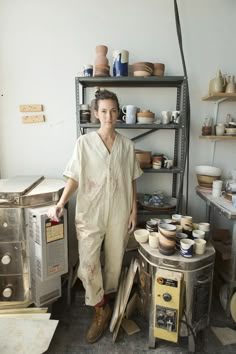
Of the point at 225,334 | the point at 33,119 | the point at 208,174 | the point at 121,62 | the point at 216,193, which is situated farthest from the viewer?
the point at 33,119

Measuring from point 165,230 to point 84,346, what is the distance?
0.80 meters

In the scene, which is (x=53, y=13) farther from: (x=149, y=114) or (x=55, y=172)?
(x=55, y=172)

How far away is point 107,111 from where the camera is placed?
132 centimetres

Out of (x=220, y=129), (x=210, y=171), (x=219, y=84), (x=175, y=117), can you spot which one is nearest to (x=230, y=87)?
(x=219, y=84)

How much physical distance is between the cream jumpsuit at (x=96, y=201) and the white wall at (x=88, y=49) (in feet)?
2.17

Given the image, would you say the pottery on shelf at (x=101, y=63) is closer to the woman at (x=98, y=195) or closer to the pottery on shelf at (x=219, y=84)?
the woman at (x=98, y=195)

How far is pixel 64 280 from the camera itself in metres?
1.79

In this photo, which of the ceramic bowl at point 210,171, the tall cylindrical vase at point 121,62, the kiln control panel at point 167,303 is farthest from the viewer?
the ceramic bowl at point 210,171

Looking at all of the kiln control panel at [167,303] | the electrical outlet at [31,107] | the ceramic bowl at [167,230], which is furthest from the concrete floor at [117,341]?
the electrical outlet at [31,107]

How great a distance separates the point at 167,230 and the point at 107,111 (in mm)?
734

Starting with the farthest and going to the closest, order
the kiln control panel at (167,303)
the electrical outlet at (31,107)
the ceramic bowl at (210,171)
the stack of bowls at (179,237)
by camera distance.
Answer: the electrical outlet at (31,107)
the ceramic bowl at (210,171)
the stack of bowls at (179,237)
the kiln control panel at (167,303)

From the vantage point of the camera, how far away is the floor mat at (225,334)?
4.50ft

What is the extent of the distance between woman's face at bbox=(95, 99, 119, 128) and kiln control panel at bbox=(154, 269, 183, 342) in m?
0.85

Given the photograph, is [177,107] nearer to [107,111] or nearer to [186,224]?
[107,111]
